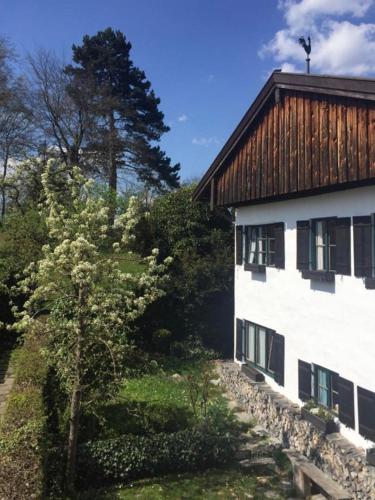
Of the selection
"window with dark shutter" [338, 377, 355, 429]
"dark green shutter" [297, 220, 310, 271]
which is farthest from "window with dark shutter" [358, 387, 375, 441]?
"dark green shutter" [297, 220, 310, 271]

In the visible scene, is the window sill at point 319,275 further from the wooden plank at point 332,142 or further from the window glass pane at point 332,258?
the wooden plank at point 332,142

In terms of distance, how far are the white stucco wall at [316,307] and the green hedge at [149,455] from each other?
8.51 ft

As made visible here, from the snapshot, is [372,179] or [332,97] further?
[332,97]

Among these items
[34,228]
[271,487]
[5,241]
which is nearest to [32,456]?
Result: [271,487]

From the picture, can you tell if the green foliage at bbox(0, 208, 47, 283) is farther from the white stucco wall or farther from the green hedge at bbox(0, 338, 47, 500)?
the green hedge at bbox(0, 338, 47, 500)

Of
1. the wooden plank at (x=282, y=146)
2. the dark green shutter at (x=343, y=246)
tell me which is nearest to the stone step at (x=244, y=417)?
the dark green shutter at (x=343, y=246)

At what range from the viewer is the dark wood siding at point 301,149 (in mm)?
7898

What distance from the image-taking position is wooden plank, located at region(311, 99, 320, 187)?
9000mm

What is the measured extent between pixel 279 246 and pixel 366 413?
467 centimetres

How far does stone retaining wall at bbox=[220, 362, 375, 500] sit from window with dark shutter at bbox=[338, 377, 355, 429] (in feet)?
1.40

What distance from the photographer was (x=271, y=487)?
29.1 ft

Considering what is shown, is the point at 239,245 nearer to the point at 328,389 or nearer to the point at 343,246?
the point at 343,246

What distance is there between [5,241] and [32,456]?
12161mm

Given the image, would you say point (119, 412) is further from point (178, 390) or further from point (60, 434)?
point (178, 390)
